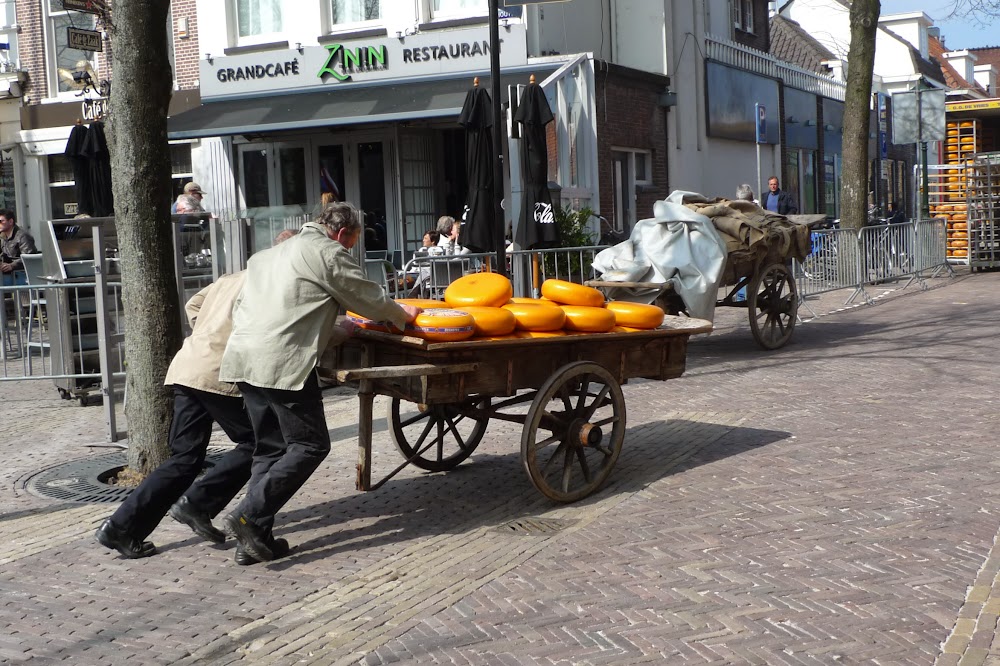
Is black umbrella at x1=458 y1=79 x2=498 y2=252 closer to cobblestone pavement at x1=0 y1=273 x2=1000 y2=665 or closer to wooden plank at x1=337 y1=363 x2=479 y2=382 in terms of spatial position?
cobblestone pavement at x1=0 y1=273 x2=1000 y2=665

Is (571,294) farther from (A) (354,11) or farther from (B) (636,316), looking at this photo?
(A) (354,11)

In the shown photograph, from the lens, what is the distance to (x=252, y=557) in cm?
→ 548

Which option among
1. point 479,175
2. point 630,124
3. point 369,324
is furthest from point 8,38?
point 369,324

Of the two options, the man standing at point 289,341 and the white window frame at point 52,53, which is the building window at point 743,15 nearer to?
the white window frame at point 52,53

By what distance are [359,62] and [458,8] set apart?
1.98 m

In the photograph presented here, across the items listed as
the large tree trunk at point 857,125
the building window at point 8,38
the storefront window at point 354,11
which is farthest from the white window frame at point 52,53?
the large tree trunk at point 857,125

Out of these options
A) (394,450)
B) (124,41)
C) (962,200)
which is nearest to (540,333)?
(394,450)

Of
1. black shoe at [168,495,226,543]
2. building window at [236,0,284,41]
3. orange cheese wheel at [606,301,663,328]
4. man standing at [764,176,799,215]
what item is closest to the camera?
black shoe at [168,495,226,543]

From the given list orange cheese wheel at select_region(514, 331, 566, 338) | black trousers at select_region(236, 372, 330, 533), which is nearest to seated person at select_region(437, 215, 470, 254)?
orange cheese wheel at select_region(514, 331, 566, 338)

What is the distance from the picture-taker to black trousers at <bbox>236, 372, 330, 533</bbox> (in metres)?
5.42

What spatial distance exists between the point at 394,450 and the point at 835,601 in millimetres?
3985

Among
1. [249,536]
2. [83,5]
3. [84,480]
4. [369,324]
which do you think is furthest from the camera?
[83,5]

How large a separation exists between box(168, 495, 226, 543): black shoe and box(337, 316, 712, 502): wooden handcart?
2.56 ft

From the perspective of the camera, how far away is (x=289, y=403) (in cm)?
541
